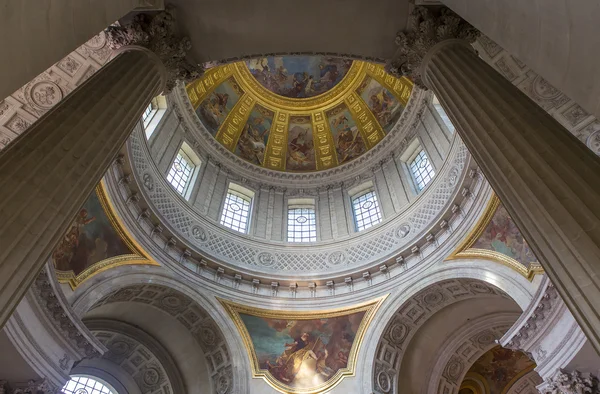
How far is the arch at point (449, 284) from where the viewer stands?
11328 millimetres

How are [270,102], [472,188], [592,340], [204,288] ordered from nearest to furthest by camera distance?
[592,340], [472,188], [204,288], [270,102]

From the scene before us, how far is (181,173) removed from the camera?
691 inches

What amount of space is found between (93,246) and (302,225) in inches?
350

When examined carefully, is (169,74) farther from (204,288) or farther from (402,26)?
(204,288)

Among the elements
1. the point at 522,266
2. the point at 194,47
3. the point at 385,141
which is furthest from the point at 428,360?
the point at 194,47

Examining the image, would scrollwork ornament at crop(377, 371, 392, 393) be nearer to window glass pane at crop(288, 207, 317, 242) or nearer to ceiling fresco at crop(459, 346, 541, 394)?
ceiling fresco at crop(459, 346, 541, 394)

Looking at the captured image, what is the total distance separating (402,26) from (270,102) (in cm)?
1476

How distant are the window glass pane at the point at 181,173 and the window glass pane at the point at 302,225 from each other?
4.40 m

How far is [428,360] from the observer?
48.9 feet

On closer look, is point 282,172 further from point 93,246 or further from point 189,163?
point 93,246

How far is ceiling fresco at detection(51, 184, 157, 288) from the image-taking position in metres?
10.7

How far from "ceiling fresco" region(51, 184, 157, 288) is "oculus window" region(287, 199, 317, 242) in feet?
22.5

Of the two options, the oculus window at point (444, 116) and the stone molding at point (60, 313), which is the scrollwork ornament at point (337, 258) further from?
the stone molding at point (60, 313)

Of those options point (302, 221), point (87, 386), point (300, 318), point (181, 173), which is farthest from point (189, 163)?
point (87, 386)
